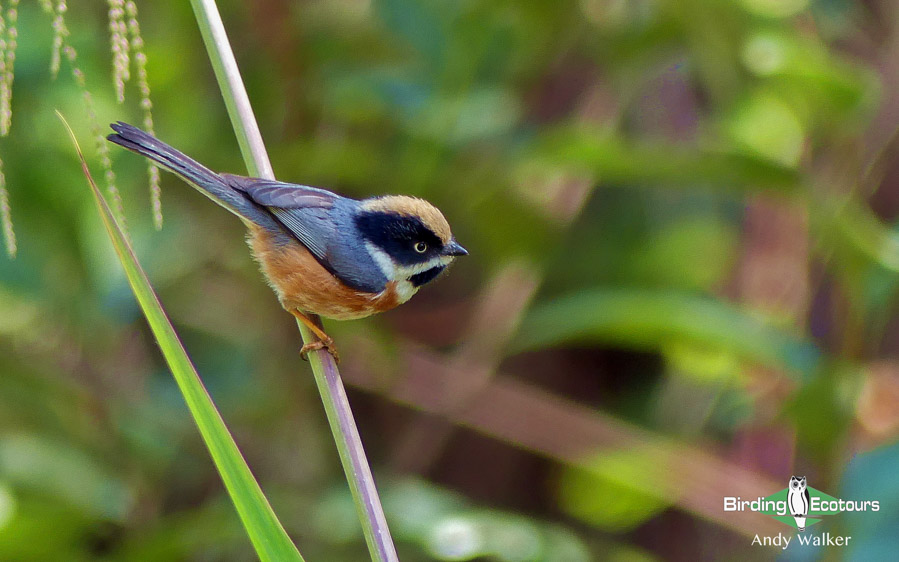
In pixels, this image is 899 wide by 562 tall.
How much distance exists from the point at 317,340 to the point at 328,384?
0.80m

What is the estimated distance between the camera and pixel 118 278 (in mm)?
3334

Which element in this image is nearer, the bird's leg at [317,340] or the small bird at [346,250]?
the bird's leg at [317,340]

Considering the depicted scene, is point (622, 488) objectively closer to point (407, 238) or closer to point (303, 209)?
point (407, 238)

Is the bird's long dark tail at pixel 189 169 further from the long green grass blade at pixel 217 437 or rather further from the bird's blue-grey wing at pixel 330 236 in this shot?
the long green grass blade at pixel 217 437

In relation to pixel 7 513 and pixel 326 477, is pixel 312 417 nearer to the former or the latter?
pixel 326 477

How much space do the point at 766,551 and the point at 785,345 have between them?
45.6 inches

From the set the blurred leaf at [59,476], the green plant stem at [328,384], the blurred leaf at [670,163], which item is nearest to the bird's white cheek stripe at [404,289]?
the green plant stem at [328,384]

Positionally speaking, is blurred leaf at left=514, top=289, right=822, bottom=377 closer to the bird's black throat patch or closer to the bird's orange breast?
the bird's black throat patch

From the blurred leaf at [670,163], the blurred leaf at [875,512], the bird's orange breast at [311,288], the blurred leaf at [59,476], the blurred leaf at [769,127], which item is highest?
the blurred leaf at [769,127]

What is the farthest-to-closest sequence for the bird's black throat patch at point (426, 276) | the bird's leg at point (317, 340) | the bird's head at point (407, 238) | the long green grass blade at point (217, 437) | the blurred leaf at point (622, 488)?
the blurred leaf at point (622, 488) < the bird's black throat patch at point (426, 276) < the bird's head at point (407, 238) < the bird's leg at point (317, 340) < the long green grass blade at point (217, 437)

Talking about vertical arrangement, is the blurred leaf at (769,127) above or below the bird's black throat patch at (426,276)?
above

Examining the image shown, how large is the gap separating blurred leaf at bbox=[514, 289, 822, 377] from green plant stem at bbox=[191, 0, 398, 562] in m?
1.21

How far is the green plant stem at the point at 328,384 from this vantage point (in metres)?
1.79

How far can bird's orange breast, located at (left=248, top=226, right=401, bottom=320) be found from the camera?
299cm
